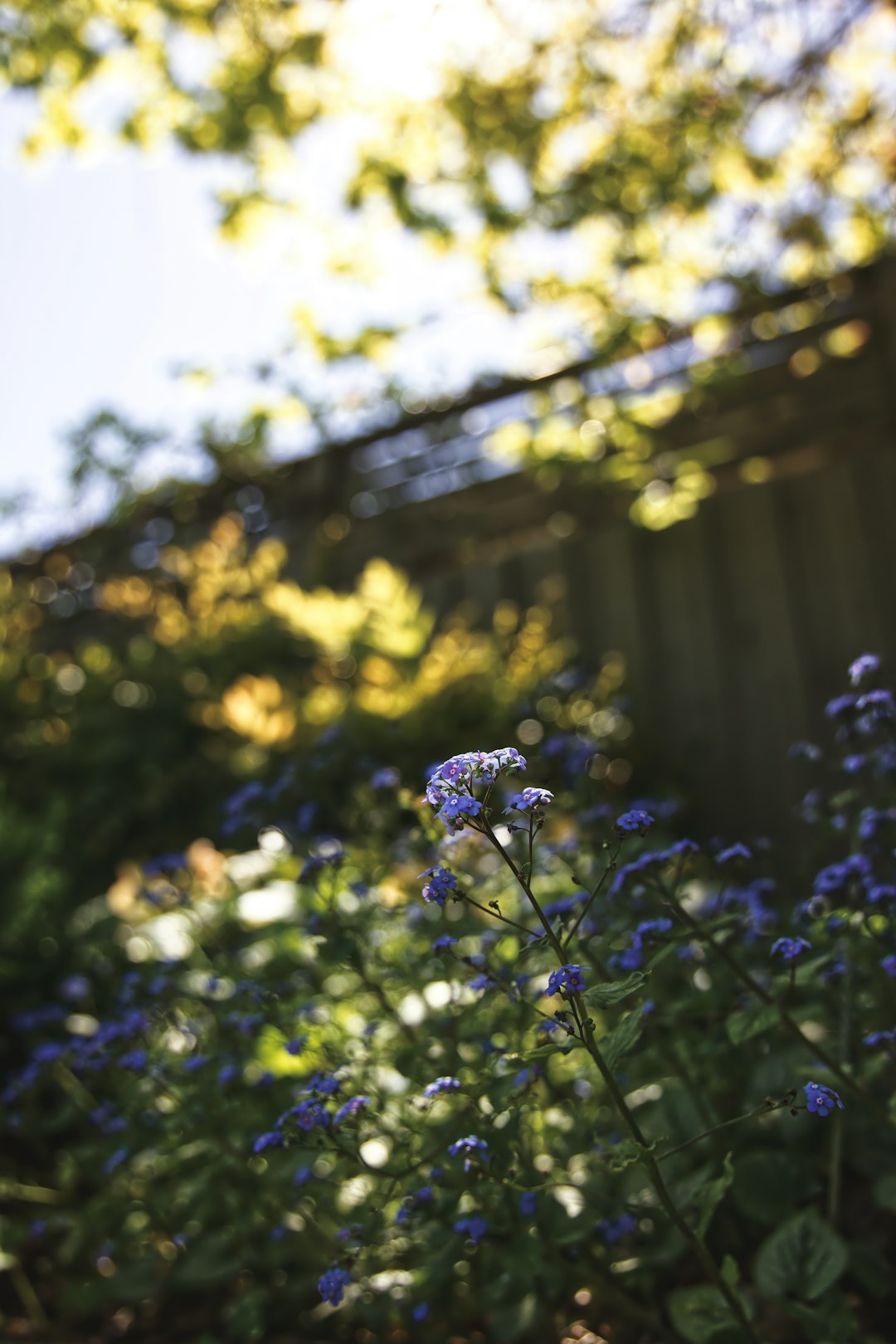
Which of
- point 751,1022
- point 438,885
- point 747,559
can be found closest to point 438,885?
point 438,885

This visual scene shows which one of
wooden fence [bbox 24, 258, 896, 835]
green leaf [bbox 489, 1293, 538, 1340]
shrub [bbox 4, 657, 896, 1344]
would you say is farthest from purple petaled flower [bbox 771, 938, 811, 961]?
wooden fence [bbox 24, 258, 896, 835]

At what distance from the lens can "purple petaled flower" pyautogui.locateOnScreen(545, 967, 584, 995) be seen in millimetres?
1409

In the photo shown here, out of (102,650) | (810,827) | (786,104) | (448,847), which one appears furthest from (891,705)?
(102,650)

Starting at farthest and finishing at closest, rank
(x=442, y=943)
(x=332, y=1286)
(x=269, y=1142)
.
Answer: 1. (x=442, y=943)
2. (x=269, y=1142)
3. (x=332, y=1286)

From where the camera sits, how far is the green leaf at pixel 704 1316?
5.83 ft

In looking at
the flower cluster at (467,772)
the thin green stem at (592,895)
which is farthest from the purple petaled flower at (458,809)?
the thin green stem at (592,895)

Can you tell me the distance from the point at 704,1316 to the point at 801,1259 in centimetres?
17

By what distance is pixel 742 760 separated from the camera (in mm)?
4027

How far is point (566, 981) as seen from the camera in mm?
1427

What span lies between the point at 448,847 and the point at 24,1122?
1333 mm

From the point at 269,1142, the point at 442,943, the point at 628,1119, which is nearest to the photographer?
the point at 628,1119

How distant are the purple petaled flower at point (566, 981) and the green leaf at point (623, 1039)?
109mm

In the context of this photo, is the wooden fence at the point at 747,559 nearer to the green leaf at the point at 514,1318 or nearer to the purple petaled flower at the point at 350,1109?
the green leaf at the point at 514,1318

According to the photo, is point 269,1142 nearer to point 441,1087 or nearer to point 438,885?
point 441,1087
